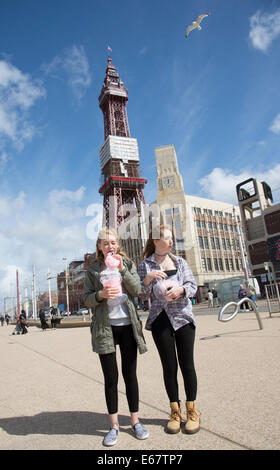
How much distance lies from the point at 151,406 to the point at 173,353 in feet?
2.92

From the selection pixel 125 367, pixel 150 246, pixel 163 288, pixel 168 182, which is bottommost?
pixel 125 367

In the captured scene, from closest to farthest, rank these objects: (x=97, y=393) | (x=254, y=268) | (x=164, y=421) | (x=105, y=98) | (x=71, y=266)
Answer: (x=164, y=421)
(x=97, y=393)
(x=254, y=268)
(x=105, y=98)
(x=71, y=266)

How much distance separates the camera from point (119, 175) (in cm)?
7306

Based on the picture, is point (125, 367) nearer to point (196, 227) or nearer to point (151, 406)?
point (151, 406)

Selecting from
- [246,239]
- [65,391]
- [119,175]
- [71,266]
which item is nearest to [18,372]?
[65,391]

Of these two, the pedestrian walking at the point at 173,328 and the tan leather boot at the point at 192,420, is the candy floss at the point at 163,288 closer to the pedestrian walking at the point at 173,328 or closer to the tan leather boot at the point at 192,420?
the pedestrian walking at the point at 173,328

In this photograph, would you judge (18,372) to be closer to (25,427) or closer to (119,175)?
(25,427)

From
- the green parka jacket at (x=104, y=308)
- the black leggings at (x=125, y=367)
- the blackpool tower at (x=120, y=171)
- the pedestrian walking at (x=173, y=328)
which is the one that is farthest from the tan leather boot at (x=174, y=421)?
the blackpool tower at (x=120, y=171)

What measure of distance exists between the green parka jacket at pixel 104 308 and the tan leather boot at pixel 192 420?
1.88 ft

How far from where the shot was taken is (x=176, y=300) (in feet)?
9.45

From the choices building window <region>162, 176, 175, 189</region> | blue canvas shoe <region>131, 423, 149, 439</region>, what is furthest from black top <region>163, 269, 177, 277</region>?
building window <region>162, 176, 175, 189</region>

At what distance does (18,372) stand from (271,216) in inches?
1444

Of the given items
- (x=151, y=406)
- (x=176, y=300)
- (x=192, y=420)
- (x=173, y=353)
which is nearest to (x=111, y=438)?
(x=192, y=420)

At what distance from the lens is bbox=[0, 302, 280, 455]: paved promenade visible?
8.05ft
